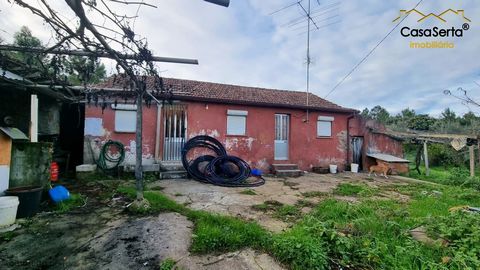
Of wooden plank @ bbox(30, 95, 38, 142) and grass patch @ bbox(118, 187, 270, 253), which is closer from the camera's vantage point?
grass patch @ bbox(118, 187, 270, 253)

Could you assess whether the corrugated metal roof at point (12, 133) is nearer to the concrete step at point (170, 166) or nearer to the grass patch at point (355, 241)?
the grass patch at point (355, 241)

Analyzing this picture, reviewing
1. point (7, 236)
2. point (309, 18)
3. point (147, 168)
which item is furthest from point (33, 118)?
point (309, 18)

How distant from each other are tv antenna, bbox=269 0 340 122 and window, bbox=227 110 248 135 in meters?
3.31

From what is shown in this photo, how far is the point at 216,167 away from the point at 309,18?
299 inches

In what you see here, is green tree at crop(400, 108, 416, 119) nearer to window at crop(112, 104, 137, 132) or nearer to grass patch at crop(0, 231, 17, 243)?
window at crop(112, 104, 137, 132)

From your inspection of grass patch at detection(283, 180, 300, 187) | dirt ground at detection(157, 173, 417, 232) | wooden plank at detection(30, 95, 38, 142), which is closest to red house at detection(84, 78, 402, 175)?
grass patch at detection(283, 180, 300, 187)

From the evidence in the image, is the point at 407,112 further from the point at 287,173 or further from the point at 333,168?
the point at 287,173

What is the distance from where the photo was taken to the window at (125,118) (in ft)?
26.3

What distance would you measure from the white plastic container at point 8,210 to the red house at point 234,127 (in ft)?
13.0

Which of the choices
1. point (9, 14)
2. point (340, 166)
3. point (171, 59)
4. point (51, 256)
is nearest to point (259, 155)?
point (340, 166)

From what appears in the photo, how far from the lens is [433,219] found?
3291mm

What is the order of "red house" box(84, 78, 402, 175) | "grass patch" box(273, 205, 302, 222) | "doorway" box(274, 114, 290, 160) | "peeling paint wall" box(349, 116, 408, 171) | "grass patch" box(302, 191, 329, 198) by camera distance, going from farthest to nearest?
"peeling paint wall" box(349, 116, 408, 171)
"doorway" box(274, 114, 290, 160)
"red house" box(84, 78, 402, 175)
"grass patch" box(302, 191, 329, 198)
"grass patch" box(273, 205, 302, 222)

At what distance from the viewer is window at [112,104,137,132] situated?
8016mm

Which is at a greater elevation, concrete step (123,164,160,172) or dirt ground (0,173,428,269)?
concrete step (123,164,160,172)
